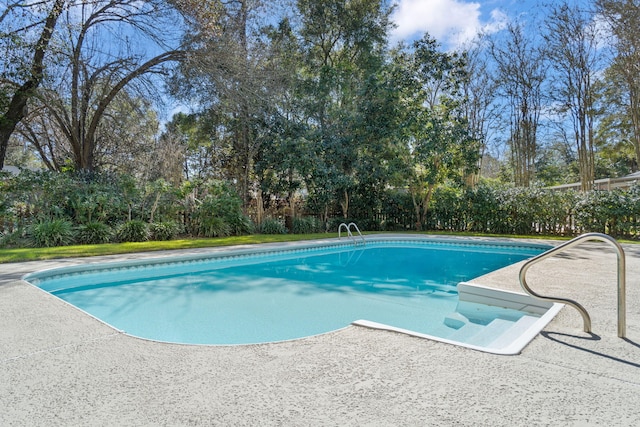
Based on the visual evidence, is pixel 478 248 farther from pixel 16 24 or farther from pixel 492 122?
pixel 16 24

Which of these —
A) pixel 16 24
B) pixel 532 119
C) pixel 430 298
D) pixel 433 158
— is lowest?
pixel 430 298

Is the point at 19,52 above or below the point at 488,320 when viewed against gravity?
above

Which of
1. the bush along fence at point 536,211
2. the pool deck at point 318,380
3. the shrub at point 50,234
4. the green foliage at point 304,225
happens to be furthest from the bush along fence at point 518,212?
the pool deck at point 318,380

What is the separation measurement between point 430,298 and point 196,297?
3585 millimetres

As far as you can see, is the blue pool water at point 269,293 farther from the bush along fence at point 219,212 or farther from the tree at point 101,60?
the tree at point 101,60

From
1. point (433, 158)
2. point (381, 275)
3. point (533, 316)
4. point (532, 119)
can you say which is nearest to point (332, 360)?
point (533, 316)

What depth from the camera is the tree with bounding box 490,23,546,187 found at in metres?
14.3

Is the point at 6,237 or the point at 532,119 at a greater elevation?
the point at 532,119

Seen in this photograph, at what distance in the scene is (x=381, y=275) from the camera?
7711 mm

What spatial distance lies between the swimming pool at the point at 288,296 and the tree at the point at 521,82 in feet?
23.9

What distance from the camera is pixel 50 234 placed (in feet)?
29.4

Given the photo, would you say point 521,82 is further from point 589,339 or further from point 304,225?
point 589,339

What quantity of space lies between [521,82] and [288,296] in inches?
526

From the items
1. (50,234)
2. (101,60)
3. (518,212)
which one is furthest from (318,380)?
(101,60)
